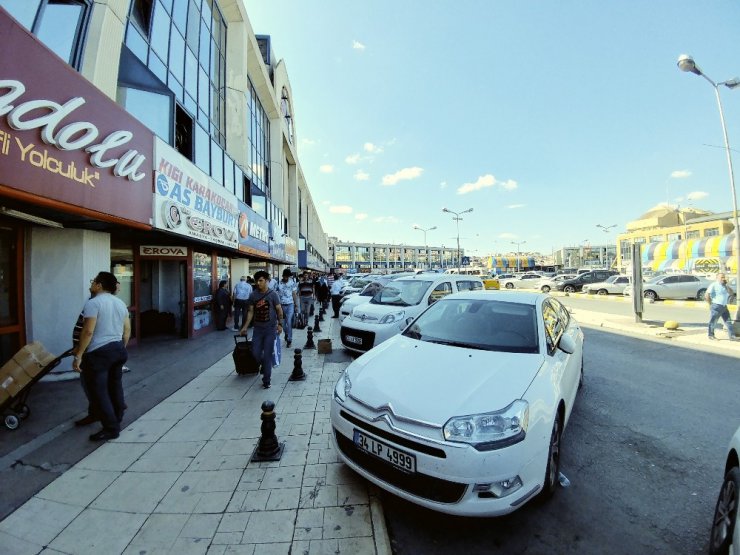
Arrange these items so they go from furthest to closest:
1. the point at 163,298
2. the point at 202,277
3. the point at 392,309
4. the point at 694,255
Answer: the point at 694,255
the point at 202,277
the point at 163,298
the point at 392,309

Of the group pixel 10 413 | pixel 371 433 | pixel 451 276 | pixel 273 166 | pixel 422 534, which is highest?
pixel 273 166

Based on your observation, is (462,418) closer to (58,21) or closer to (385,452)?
(385,452)

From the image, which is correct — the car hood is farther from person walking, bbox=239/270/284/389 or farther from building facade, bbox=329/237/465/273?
building facade, bbox=329/237/465/273

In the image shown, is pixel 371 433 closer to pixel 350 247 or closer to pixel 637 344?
pixel 637 344

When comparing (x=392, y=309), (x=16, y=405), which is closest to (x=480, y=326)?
(x=392, y=309)

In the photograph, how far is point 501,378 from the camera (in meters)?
2.58

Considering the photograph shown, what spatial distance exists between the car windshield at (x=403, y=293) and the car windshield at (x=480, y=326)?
3.08m

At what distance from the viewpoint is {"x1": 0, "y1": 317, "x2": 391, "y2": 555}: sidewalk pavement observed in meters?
2.18

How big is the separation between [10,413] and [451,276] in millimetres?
8112

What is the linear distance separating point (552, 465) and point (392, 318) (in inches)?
173

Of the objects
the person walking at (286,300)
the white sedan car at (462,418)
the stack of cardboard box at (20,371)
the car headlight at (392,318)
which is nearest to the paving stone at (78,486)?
the stack of cardboard box at (20,371)

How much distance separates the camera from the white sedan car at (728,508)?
183cm

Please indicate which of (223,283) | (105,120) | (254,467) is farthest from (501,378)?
(223,283)

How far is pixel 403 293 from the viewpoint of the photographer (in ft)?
25.7
